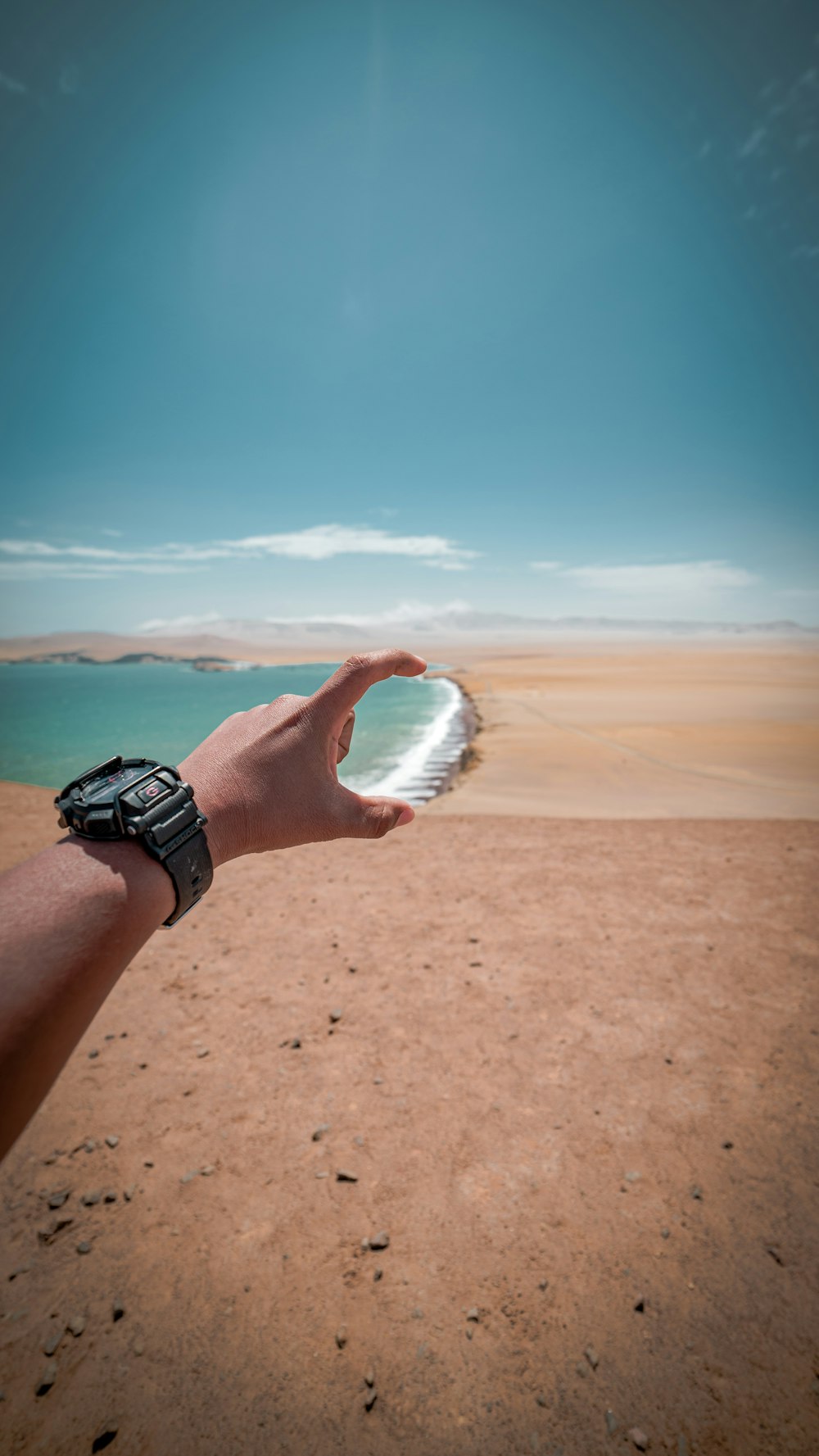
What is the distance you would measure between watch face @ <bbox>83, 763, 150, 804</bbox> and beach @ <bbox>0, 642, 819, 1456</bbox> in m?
2.25

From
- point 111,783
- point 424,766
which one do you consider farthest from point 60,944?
point 424,766

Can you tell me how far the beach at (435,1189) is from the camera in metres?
2.01

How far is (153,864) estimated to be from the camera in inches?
51.9

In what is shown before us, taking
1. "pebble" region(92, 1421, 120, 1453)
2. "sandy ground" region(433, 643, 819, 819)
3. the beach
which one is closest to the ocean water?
"sandy ground" region(433, 643, 819, 819)

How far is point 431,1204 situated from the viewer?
273 centimetres

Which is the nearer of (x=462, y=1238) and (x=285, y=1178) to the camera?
(x=462, y=1238)

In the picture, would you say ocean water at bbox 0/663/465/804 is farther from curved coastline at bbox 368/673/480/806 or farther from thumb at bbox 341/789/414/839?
thumb at bbox 341/789/414/839

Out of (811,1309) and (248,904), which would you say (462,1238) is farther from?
(248,904)

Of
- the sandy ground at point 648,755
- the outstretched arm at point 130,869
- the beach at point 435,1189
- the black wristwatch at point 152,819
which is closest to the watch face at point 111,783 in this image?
the black wristwatch at point 152,819

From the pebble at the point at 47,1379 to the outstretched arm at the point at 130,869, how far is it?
7.04 ft

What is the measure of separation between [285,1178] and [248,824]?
2.31 metres

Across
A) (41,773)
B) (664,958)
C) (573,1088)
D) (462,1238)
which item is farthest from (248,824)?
(41,773)

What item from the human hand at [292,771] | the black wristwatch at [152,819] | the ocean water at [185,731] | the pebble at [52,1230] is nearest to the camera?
the black wristwatch at [152,819]

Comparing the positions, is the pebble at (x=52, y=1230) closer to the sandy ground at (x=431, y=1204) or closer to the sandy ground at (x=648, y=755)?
the sandy ground at (x=431, y=1204)
